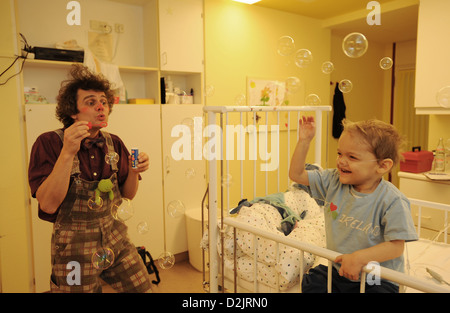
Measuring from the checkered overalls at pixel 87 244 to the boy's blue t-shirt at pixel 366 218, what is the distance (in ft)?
3.02

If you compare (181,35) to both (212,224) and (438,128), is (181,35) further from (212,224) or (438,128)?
(438,128)

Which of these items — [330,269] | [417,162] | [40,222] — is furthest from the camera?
[417,162]

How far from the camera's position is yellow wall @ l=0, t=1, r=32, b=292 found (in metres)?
2.46

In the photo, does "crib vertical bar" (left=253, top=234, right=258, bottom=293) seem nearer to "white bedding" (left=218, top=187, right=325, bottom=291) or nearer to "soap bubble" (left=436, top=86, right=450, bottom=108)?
"white bedding" (left=218, top=187, right=325, bottom=291)

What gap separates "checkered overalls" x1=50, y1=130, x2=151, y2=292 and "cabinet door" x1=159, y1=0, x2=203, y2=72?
175 cm

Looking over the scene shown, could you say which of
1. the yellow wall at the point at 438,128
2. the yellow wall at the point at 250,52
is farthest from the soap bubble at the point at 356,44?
the yellow wall at the point at 438,128

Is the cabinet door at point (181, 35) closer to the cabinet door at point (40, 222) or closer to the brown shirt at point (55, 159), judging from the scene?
the cabinet door at point (40, 222)

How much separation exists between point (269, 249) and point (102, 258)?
0.78 meters

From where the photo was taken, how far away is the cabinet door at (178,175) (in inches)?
127

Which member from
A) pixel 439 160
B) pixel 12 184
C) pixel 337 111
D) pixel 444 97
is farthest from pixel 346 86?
pixel 12 184

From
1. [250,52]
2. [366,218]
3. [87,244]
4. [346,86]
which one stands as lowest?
[87,244]

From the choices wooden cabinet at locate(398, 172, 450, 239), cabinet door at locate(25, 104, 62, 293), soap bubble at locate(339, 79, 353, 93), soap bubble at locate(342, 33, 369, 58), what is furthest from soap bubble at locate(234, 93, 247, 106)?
wooden cabinet at locate(398, 172, 450, 239)

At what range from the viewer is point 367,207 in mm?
1349
